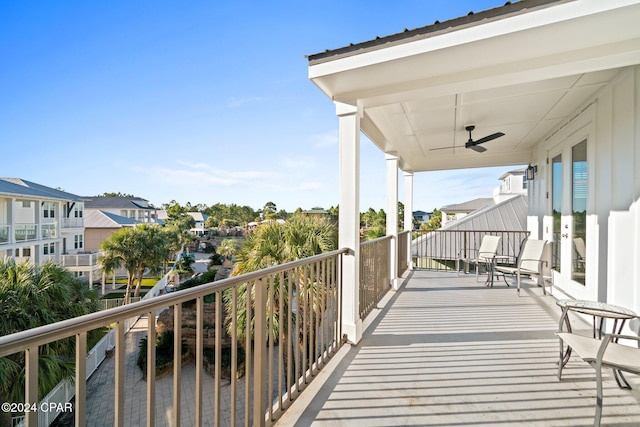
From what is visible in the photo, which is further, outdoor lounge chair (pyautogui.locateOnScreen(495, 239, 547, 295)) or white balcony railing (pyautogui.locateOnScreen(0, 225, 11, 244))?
white balcony railing (pyautogui.locateOnScreen(0, 225, 11, 244))

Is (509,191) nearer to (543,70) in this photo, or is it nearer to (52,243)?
(543,70)

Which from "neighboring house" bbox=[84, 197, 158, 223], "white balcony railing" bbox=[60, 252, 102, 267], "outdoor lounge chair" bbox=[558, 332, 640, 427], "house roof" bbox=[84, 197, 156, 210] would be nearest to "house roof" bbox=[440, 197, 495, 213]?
"outdoor lounge chair" bbox=[558, 332, 640, 427]

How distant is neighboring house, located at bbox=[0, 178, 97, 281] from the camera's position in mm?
13906

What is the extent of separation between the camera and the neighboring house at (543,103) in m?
1.95

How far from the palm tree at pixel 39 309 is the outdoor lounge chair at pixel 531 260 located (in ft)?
22.3

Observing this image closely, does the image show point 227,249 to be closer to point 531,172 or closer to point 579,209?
point 531,172

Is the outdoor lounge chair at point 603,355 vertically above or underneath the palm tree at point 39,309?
above

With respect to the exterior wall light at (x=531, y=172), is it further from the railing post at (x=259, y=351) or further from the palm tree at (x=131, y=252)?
the palm tree at (x=131, y=252)

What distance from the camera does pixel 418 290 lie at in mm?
4859

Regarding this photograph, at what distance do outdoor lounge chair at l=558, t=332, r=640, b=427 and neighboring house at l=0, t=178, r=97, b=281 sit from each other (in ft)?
54.3

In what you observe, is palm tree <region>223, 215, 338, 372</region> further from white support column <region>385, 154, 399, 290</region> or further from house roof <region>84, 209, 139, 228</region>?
house roof <region>84, 209, 139, 228</region>

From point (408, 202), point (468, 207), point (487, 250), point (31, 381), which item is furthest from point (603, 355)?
point (468, 207)

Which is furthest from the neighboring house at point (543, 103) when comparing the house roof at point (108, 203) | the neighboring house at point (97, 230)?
the house roof at point (108, 203)

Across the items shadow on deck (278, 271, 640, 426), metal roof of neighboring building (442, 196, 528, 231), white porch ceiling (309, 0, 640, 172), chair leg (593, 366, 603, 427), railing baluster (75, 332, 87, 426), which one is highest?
white porch ceiling (309, 0, 640, 172)
